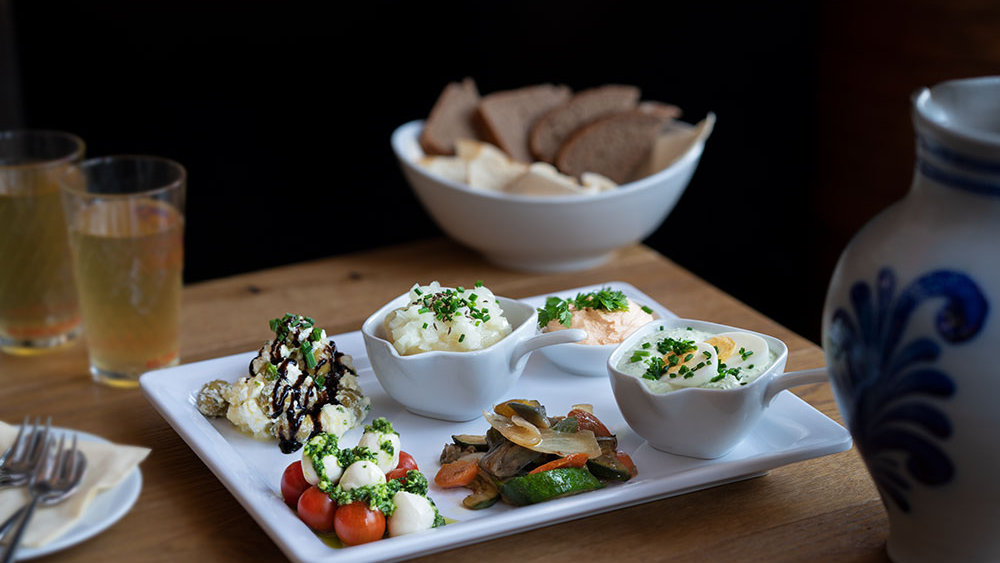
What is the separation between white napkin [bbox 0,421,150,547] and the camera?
112 centimetres

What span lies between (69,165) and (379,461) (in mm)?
923

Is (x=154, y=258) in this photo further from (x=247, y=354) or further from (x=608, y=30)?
(x=608, y=30)

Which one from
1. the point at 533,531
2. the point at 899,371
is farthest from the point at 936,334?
the point at 533,531

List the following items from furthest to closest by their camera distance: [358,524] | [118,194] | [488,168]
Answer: [488,168]
[118,194]
[358,524]

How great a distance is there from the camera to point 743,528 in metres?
1.21

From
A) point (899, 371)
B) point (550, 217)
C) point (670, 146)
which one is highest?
point (899, 371)

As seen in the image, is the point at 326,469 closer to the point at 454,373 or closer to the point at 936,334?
the point at 454,373

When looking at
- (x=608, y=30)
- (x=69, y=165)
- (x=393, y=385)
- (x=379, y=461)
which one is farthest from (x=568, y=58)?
(x=379, y=461)

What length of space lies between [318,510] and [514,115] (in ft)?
4.62

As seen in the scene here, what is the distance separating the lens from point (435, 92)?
10.3ft

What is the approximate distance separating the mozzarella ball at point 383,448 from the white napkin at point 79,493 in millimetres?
278

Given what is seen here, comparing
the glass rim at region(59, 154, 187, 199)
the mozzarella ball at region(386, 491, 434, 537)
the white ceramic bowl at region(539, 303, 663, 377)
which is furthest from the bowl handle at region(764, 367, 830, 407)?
the glass rim at region(59, 154, 187, 199)

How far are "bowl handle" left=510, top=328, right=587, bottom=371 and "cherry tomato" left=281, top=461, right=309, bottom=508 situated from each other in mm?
351

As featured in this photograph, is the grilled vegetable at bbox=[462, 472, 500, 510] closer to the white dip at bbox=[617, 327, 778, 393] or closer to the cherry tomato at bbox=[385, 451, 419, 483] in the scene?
the cherry tomato at bbox=[385, 451, 419, 483]
